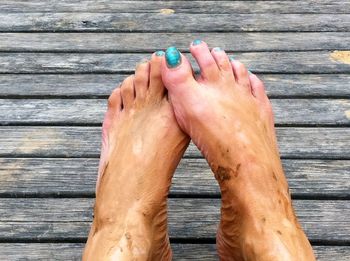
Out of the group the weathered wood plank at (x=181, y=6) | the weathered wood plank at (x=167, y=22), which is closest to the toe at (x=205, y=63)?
the weathered wood plank at (x=167, y=22)

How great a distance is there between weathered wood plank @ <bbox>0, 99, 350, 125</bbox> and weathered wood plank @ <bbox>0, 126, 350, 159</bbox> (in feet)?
0.12

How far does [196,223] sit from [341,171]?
17.3 inches

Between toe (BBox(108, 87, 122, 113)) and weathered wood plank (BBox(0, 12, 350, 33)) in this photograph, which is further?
weathered wood plank (BBox(0, 12, 350, 33))

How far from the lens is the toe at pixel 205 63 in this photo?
1445mm

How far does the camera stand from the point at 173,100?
1.38m

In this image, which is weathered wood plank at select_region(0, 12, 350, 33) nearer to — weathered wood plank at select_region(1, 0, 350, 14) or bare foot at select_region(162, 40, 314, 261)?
weathered wood plank at select_region(1, 0, 350, 14)

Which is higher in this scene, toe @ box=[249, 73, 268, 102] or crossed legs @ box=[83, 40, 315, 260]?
toe @ box=[249, 73, 268, 102]

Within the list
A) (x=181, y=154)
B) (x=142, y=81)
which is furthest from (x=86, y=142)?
(x=181, y=154)

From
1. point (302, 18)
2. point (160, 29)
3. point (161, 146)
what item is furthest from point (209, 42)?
point (161, 146)

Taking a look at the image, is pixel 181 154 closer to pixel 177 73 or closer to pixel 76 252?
pixel 177 73

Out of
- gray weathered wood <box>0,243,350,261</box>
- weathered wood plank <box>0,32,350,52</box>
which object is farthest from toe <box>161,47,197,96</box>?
weathered wood plank <box>0,32,350,52</box>

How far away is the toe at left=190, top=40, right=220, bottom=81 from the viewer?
4.74ft

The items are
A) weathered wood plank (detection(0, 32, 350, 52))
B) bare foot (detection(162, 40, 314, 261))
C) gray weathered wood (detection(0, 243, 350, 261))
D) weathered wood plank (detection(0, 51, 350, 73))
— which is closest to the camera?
bare foot (detection(162, 40, 314, 261))

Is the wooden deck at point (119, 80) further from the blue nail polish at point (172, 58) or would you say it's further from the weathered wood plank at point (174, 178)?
the blue nail polish at point (172, 58)
